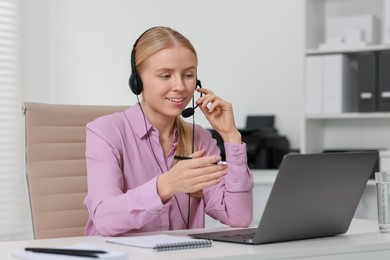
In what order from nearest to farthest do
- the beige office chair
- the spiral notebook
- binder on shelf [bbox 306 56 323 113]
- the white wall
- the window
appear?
the spiral notebook
the beige office chair
binder on shelf [bbox 306 56 323 113]
the window
the white wall

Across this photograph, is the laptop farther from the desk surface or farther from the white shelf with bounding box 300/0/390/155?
the white shelf with bounding box 300/0/390/155

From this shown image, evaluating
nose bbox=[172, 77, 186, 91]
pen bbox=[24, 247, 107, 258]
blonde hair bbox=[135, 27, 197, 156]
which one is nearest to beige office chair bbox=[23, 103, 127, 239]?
blonde hair bbox=[135, 27, 197, 156]

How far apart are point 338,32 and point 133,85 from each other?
2.04 m

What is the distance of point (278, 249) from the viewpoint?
1443mm

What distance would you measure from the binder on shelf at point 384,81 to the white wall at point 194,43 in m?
0.44

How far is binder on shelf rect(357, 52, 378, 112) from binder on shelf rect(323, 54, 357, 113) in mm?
81

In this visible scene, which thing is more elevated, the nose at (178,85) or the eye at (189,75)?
the eye at (189,75)

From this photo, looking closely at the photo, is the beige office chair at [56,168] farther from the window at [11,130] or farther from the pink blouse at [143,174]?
the window at [11,130]

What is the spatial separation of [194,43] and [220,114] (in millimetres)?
2123

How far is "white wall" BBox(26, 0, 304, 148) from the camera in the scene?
3.96 metres

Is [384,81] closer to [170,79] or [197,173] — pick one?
[170,79]

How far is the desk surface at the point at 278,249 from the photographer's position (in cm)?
137

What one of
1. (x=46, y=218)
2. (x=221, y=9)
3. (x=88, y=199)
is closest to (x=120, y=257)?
(x=88, y=199)

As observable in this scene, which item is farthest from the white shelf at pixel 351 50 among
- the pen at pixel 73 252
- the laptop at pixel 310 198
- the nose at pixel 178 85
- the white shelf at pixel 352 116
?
the pen at pixel 73 252
